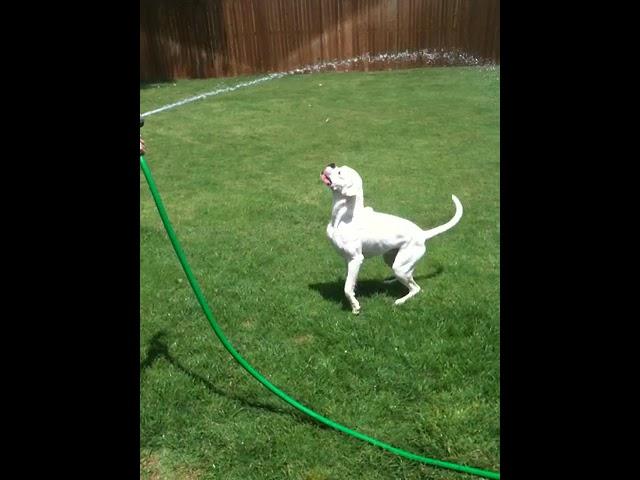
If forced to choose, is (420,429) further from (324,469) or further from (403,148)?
(403,148)

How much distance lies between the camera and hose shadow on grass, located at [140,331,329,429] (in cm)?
338

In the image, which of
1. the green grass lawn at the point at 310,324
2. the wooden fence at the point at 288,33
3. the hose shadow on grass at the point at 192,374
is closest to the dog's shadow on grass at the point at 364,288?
the green grass lawn at the point at 310,324

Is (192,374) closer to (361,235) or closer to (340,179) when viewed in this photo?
(361,235)

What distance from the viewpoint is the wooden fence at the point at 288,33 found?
51.9 ft

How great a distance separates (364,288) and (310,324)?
73 centimetres

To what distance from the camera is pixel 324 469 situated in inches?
117

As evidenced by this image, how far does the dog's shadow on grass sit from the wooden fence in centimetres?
1165

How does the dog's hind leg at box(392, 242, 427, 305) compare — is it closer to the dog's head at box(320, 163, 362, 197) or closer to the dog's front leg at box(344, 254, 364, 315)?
the dog's front leg at box(344, 254, 364, 315)

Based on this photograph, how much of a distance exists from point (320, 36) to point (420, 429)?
51.5ft

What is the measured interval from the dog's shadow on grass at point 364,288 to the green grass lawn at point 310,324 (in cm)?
2


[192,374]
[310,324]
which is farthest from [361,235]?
[192,374]

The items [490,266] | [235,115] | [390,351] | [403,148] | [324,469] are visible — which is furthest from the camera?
[235,115]

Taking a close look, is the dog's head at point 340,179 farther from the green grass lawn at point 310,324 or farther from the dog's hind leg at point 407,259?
the green grass lawn at point 310,324
